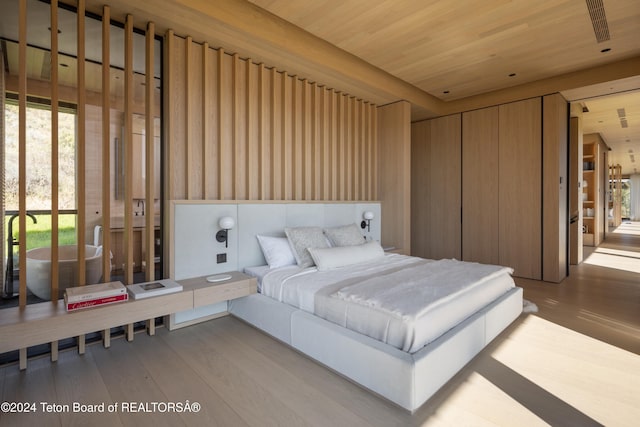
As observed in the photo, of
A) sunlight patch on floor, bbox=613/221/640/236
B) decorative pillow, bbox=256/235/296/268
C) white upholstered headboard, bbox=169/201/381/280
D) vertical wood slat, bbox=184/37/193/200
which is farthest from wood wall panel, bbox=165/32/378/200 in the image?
sunlight patch on floor, bbox=613/221/640/236

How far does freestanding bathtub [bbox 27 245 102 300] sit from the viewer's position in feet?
9.39

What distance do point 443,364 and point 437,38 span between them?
3.07m

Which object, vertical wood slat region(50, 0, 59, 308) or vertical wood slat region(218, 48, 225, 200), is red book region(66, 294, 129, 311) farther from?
vertical wood slat region(218, 48, 225, 200)

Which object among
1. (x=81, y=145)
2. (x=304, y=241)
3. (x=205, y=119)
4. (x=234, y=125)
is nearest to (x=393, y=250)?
(x=304, y=241)

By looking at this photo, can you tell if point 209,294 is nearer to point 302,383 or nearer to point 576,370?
point 302,383

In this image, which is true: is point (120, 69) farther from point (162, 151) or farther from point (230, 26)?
point (230, 26)

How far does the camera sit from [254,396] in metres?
1.88

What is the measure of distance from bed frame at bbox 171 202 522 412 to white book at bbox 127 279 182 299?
1.02ft

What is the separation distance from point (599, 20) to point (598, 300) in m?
2.89

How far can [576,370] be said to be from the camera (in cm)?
215

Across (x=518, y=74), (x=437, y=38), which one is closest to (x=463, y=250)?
(x=518, y=74)

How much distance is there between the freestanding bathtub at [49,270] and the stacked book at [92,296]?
791mm

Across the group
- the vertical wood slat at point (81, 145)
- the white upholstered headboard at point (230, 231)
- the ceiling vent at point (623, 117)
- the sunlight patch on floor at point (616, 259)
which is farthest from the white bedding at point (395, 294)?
the ceiling vent at point (623, 117)

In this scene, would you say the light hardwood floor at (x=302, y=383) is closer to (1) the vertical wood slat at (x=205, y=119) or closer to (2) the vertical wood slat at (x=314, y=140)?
(1) the vertical wood slat at (x=205, y=119)
